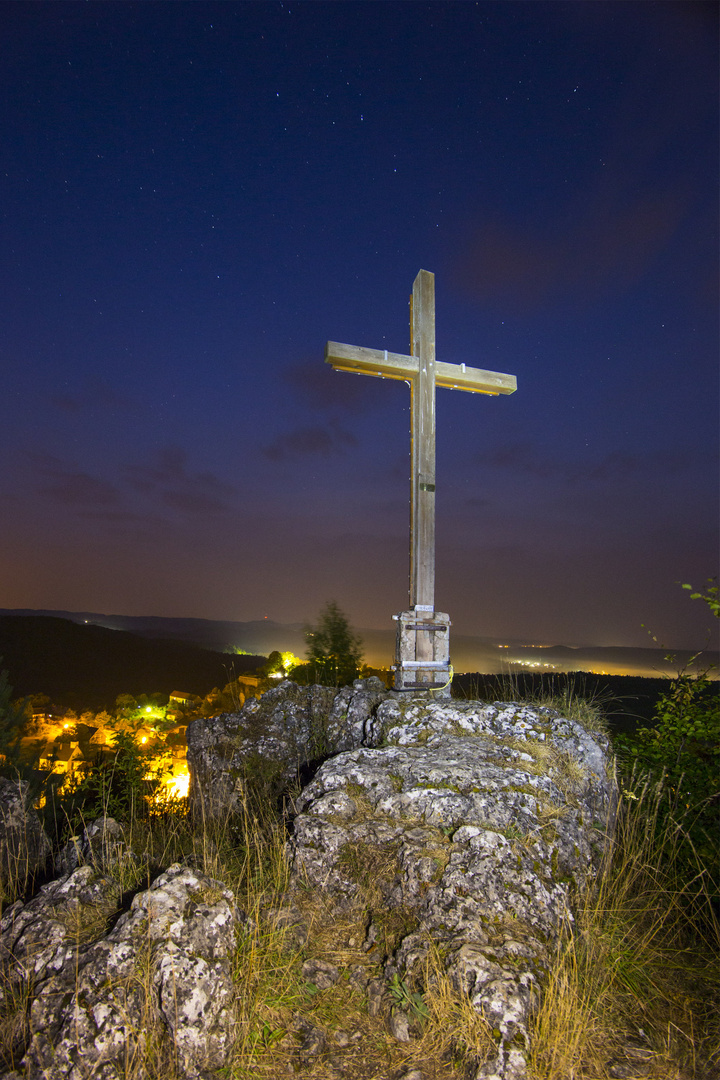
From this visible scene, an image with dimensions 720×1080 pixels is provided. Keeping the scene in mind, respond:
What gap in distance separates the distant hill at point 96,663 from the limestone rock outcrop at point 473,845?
17566mm

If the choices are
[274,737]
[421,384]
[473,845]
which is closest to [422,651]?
[274,737]

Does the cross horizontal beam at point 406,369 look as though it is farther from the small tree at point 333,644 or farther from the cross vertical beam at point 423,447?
the small tree at point 333,644

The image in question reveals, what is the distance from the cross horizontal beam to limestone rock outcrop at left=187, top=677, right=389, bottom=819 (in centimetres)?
396

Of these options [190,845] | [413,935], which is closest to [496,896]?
[413,935]

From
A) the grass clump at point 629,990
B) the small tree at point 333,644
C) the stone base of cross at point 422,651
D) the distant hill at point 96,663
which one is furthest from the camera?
the distant hill at point 96,663

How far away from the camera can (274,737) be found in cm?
597

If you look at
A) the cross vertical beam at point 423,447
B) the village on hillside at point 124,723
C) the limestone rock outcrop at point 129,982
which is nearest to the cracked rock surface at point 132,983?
the limestone rock outcrop at point 129,982

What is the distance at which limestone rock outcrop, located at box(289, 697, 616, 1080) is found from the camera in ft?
9.64

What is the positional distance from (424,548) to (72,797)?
5641mm

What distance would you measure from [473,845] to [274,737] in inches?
115

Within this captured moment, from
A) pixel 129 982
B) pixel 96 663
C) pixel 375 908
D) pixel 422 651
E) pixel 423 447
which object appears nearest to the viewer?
pixel 129 982

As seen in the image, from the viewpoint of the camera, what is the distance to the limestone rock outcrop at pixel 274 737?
569 centimetres

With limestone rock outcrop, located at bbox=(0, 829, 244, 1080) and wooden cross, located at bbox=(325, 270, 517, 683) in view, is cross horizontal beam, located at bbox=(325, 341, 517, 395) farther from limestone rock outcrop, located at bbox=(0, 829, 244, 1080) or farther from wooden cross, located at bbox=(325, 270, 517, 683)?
limestone rock outcrop, located at bbox=(0, 829, 244, 1080)

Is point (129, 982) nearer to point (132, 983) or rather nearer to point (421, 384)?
point (132, 983)
